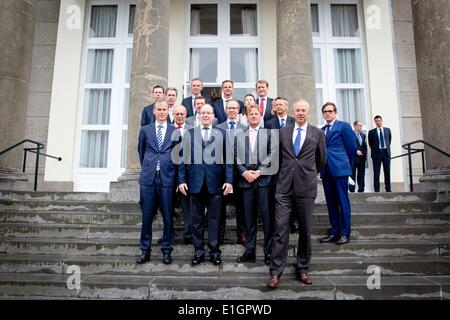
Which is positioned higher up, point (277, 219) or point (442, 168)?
point (442, 168)

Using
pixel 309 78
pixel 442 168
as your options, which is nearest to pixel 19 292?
pixel 309 78

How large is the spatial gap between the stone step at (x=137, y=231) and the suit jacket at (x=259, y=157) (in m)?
1.29

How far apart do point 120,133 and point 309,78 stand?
20.2 ft

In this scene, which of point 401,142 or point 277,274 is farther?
point 401,142

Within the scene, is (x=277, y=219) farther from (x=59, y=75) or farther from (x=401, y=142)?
(x=59, y=75)

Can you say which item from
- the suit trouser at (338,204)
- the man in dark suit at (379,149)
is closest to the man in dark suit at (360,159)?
the man in dark suit at (379,149)

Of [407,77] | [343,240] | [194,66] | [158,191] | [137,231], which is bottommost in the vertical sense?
[343,240]

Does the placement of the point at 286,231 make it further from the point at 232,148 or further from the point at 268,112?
the point at 268,112

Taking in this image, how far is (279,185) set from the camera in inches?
182

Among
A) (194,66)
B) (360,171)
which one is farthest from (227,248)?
(194,66)

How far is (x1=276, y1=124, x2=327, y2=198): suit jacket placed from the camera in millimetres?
4539

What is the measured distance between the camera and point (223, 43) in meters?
11.4

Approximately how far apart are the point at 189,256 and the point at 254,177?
163 cm
